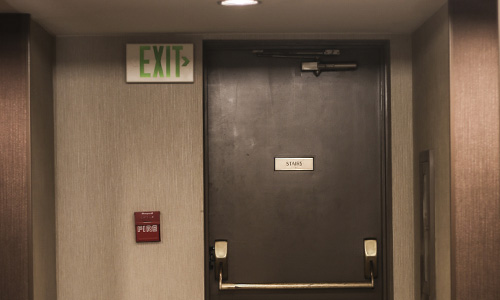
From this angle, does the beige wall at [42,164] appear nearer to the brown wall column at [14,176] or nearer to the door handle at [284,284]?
the brown wall column at [14,176]

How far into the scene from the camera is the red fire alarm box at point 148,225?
306 cm

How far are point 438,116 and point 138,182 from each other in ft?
5.19

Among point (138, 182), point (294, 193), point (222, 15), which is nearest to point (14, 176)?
point (138, 182)

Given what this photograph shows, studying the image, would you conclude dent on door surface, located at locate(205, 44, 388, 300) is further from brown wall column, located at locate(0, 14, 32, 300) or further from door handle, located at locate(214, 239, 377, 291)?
brown wall column, located at locate(0, 14, 32, 300)

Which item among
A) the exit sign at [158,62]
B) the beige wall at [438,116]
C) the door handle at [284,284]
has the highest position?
the exit sign at [158,62]

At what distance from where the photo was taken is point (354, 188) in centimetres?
315

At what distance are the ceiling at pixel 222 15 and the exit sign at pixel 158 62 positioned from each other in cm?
10

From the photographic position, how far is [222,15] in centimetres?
277

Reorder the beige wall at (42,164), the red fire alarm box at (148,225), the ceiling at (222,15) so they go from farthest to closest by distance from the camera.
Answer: the red fire alarm box at (148,225) < the beige wall at (42,164) < the ceiling at (222,15)

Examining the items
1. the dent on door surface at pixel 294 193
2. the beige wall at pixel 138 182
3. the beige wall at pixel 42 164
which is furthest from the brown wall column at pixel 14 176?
the dent on door surface at pixel 294 193

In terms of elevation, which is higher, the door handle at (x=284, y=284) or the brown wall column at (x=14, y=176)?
the brown wall column at (x=14, y=176)

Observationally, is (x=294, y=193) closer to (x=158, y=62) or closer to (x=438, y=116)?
(x=438, y=116)

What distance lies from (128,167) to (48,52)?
74 cm

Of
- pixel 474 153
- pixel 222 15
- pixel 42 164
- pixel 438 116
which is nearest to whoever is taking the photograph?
pixel 474 153
